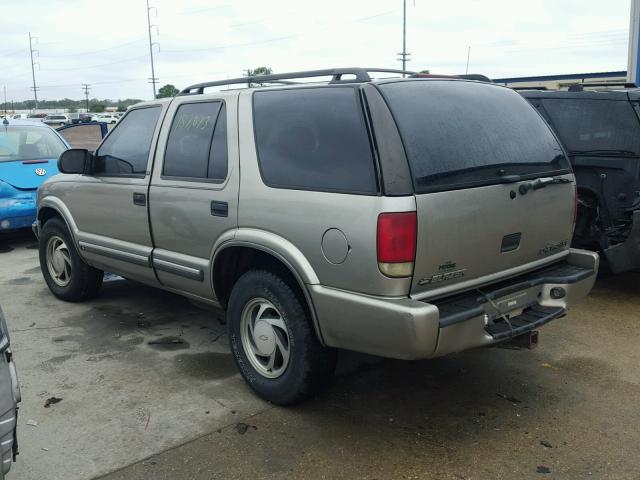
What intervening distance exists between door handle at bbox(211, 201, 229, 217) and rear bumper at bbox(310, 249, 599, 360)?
34.7 inches

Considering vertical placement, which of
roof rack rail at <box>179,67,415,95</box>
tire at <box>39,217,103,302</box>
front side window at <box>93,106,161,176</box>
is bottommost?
tire at <box>39,217,103,302</box>

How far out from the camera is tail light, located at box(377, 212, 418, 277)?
3.05 meters

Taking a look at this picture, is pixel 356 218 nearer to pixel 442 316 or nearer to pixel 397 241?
pixel 397 241

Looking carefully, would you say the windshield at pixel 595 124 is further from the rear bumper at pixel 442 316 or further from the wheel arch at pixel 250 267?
the wheel arch at pixel 250 267

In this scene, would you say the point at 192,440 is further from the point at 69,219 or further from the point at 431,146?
the point at 69,219

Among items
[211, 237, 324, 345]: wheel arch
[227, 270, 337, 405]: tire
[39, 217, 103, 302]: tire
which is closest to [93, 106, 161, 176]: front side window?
[39, 217, 103, 302]: tire

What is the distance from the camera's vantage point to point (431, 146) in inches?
129

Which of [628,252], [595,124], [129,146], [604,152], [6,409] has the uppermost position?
[595,124]

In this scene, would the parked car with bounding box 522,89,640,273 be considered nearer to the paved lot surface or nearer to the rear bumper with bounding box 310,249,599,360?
the paved lot surface

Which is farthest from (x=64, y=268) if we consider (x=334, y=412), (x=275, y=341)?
(x=334, y=412)

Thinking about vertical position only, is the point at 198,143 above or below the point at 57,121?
below

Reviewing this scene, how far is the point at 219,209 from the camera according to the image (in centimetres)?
398

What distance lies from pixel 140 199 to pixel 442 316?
253 centimetres

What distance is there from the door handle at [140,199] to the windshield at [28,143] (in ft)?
16.6
